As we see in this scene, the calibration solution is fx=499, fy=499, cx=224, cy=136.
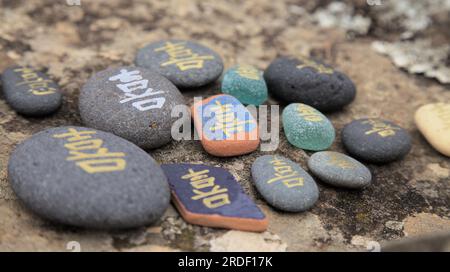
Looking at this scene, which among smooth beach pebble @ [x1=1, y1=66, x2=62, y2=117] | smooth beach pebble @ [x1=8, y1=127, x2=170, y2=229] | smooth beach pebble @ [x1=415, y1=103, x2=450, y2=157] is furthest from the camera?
smooth beach pebble @ [x1=415, y1=103, x2=450, y2=157]

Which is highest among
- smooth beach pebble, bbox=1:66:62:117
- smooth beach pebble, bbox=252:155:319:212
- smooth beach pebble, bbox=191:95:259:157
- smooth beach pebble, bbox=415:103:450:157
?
smooth beach pebble, bbox=1:66:62:117

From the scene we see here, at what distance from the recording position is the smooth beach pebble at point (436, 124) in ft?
7.18

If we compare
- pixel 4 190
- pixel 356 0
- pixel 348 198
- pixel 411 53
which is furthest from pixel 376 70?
pixel 4 190

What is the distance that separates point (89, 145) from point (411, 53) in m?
1.97

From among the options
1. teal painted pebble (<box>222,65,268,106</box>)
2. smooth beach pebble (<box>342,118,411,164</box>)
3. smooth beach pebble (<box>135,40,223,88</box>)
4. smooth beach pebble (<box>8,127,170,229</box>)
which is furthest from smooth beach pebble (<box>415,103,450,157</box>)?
smooth beach pebble (<box>8,127,170,229</box>)

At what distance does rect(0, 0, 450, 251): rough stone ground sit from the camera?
1.59 metres

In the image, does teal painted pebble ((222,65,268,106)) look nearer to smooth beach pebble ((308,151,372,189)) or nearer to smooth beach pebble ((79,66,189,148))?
smooth beach pebble ((79,66,189,148))

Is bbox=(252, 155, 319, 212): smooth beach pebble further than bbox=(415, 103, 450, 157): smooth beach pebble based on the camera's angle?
No

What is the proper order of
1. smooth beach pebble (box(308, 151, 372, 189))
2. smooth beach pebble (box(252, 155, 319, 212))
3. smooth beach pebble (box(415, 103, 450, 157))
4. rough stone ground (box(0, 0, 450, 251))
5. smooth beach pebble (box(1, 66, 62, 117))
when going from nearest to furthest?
rough stone ground (box(0, 0, 450, 251)) < smooth beach pebble (box(252, 155, 319, 212)) < smooth beach pebble (box(308, 151, 372, 189)) < smooth beach pebble (box(1, 66, 62, 117)) < smooth beach pebble (box(415, 103, 450, 157))

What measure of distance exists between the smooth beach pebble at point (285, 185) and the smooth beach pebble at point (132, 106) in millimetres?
404

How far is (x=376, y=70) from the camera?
275 cm

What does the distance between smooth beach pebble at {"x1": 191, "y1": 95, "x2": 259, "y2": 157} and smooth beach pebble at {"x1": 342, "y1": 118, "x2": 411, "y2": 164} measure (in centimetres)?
42

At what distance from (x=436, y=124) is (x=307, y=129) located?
25.4 inches

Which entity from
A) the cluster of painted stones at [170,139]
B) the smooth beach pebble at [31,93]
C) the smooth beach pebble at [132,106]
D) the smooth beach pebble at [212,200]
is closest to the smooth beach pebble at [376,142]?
the cluster of painted stones at [170,139]
